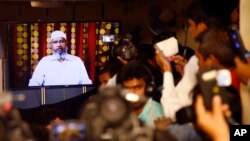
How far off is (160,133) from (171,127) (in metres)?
0.34

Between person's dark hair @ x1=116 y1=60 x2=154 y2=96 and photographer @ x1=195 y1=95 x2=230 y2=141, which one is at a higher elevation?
person's dark hair @ x1=116 y1=60 x2=154 y2=96

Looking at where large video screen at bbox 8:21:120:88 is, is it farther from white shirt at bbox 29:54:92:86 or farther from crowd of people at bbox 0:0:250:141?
crowd of people at bbox 0:0:250:141

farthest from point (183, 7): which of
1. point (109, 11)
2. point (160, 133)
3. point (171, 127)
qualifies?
point (160, 133)

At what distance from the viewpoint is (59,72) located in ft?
16.3

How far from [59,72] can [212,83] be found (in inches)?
150

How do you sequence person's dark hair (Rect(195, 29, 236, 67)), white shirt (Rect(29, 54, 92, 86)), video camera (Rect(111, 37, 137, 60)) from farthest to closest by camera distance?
white shirt (Rect(29, 54, 92, 86)) < video camera (Rect(111, 37, 137, 60)) < person's dark hair (Rect(195, 29, 236, 67))

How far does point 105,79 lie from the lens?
3439 mm

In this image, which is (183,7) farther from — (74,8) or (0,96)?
(0,96)

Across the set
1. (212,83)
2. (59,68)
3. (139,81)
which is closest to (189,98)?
(139,81)

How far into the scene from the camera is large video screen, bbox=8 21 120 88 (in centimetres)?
501

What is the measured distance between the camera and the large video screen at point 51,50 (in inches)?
197

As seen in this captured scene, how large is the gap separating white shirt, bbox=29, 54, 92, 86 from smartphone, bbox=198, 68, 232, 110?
146 inches

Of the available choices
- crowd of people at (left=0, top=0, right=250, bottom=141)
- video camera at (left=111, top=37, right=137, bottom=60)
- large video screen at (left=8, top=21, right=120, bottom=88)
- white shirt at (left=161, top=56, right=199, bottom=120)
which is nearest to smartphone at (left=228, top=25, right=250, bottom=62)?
crowd of people at (left=0, top=0, right=250, bottom=141)

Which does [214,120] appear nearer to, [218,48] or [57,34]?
[218,48]
